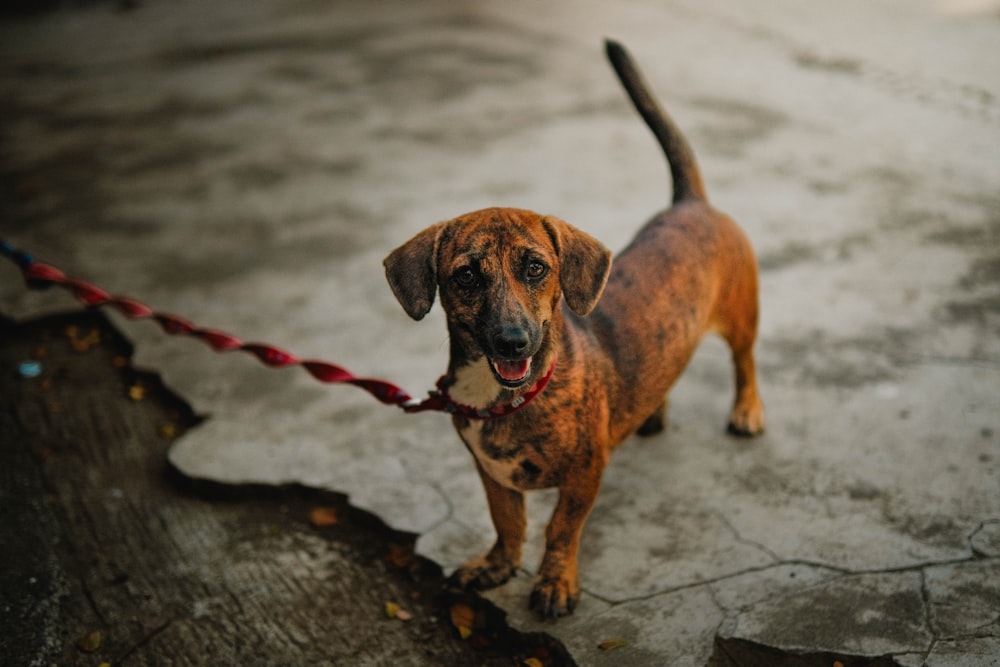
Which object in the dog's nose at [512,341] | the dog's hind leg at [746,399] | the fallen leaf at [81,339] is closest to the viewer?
the dog's nose at [512,341]

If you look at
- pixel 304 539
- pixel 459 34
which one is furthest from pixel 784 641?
pixel 459 34

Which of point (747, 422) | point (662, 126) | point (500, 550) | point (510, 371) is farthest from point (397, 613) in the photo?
point (662, 126)

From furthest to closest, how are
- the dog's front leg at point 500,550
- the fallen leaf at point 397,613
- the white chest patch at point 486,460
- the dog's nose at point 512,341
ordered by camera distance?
1. the fallen leaf at point 397,613
2. the dog's front leg at point 500,550
3. the white chest patch at point 486,460
4. the dog's nose at point 512,341

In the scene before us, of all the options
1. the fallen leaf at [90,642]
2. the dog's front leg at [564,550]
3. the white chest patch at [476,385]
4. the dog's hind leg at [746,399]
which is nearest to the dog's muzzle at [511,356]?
the white chest patch at [476,385]

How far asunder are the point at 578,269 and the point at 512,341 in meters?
0.40

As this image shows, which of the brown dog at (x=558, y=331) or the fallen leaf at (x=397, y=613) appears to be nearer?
the brown dog at (x=558, y=331)

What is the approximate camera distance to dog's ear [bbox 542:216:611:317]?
2742mm

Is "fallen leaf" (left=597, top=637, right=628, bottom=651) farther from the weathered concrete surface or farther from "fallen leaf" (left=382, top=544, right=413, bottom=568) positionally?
"fallen leaf" (left=382, top=544, right=413, bottom=568)

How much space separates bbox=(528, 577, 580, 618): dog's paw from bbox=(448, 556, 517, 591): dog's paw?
17cm

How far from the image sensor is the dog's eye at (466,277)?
261cm

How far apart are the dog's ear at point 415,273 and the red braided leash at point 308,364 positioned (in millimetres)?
295

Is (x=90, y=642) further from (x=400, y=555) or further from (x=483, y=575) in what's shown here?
(x=483, y=575)

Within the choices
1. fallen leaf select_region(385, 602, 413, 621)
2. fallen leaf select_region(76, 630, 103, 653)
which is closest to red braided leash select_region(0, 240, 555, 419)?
fallen leaf select_region(385, 602, 413, 621)

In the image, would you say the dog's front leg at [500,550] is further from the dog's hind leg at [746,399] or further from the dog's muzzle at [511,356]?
the dog's hind leg at [746,399]
